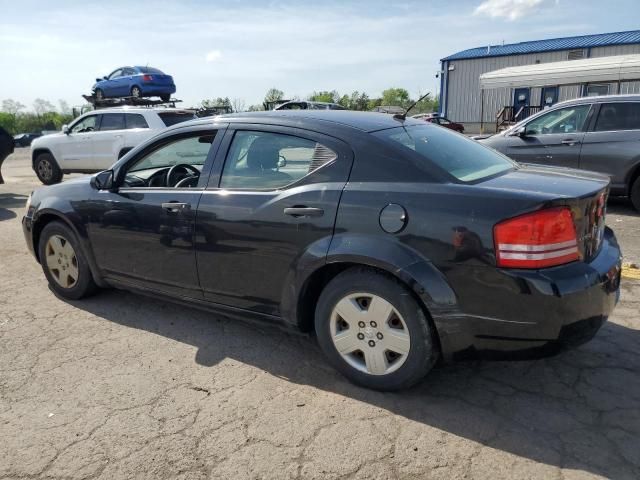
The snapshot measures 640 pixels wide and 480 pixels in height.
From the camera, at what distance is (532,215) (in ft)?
7.91

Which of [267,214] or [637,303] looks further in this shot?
[637,303]

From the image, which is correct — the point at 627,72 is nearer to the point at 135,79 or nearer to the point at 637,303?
the point at 637,303

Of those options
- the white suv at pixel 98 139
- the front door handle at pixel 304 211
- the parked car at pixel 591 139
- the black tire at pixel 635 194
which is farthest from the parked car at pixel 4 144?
the black tire at pixel 635 194

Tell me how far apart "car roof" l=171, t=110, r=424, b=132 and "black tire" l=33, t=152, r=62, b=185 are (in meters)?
10.3

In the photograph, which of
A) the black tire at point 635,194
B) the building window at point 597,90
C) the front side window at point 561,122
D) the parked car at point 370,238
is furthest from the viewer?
the building window at point 597,90

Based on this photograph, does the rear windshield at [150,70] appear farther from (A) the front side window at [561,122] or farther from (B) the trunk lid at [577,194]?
(B) the trunk lid at [577,194]

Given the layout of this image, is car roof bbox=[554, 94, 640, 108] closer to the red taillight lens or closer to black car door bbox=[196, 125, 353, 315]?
the red taillight lens

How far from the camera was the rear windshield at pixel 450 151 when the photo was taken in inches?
114

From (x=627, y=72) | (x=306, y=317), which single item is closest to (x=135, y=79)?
(x=627, y=72)

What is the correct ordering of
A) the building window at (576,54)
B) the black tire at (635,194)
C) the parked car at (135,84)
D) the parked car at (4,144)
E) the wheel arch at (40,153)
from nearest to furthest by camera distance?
the black tire at (635,194) → the parked car at (4,144) → the wheel arch at (40,153) → the parked car at (135,84) → the building window at (576,54)

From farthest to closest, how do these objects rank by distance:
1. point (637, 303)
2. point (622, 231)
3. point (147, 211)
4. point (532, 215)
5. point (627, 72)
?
point (627, 72) → point (622, 231) → point (637, 303) → point (147, 211) → point (532, 215)

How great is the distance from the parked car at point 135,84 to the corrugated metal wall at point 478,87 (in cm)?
1959

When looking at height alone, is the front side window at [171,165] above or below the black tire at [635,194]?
above

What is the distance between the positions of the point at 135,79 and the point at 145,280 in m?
15.5
